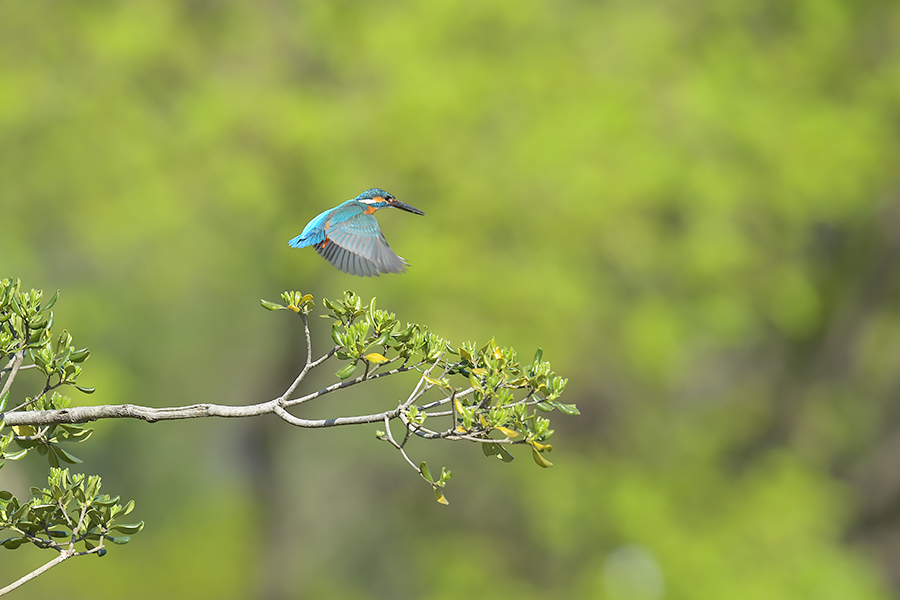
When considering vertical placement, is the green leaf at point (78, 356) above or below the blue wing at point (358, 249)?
below

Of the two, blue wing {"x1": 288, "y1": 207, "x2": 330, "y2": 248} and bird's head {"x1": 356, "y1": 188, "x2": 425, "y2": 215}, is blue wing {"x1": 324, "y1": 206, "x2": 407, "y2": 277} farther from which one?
bird's head {"x1": 356, "y1": 188, "x2": 425, "y2": 215}

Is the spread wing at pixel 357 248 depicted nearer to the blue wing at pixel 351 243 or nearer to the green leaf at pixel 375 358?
the blue wing at pixel 351 243

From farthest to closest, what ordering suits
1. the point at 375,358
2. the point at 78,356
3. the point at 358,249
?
the point at 358,249, the point at 78,356, the point at 375,358

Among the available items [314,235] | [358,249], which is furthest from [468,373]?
[314,235]

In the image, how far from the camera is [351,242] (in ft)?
10.6

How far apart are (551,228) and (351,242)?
821 centimetres

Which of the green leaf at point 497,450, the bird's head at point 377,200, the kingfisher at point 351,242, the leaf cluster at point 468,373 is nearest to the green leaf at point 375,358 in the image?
the leaf cluster at point 468,373

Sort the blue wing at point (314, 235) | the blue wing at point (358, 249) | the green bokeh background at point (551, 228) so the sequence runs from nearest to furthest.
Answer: the blue wing at point (358, 249) → the blue wing at point (314, 235) → the green bokeh background at point (551, 228)

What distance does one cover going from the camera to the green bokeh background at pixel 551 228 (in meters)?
10.7

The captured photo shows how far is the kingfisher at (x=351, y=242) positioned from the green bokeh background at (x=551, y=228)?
7.18 meters

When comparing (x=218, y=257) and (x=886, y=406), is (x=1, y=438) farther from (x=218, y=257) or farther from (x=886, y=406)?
(x=886, y=406)

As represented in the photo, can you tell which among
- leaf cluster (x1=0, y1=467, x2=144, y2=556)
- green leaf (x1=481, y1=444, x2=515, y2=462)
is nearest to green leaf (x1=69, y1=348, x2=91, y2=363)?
leaf cluster (x1=0, y1=467, x2=144, y2=556)

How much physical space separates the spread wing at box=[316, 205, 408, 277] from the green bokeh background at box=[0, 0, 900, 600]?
723 centimetres

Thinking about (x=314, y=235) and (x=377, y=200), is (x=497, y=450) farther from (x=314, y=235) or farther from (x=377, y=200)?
(x=377, y=200)
